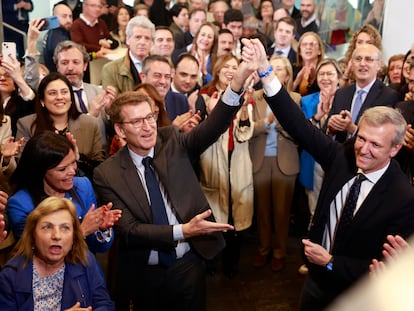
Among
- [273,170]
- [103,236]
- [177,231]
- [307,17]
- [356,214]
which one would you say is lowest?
[273,170]

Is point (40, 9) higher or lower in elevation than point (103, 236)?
higher

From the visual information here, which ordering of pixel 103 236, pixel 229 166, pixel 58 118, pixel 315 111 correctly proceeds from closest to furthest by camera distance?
pixel 103 236, pixel 58 118, pixel 229 166, pixel 315 111

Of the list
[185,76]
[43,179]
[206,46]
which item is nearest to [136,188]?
[43,179]

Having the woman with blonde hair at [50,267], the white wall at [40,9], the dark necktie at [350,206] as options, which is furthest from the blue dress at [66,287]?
the white wall at [40,9]

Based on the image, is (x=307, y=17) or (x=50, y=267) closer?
(x=50, y=267)

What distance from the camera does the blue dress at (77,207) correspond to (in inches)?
91.4

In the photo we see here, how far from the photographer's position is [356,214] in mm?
2086

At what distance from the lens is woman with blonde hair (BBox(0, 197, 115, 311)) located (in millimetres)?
2057

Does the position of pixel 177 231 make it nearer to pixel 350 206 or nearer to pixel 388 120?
pixel 350 206

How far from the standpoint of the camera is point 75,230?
2.21m

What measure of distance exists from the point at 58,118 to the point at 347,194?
1.88 m

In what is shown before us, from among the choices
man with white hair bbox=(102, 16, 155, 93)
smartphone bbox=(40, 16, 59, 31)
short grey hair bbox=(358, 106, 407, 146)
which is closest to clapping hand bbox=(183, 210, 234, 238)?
short grey hair bbox=(358, 106, 407, 146)

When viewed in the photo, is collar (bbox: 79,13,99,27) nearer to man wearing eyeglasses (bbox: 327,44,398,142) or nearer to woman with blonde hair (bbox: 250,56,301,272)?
woman with blonde hair (bbox: 250,56,301,272)

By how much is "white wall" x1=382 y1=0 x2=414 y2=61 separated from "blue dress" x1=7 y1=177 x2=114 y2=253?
4534 millimetres
